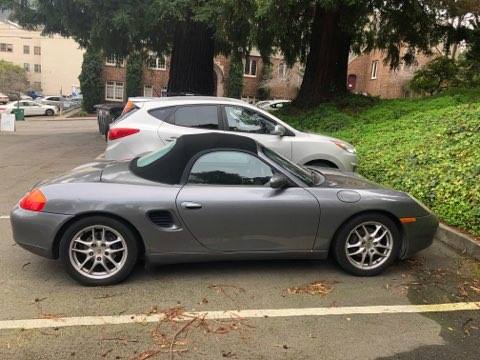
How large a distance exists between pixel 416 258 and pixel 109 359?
352cm

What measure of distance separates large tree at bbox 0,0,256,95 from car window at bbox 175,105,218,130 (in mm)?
4710

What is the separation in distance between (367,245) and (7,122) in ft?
61.8

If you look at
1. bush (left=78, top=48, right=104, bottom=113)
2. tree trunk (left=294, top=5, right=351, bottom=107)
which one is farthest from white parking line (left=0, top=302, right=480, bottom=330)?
bush (left=78, top=48, right=104, bottom=113)

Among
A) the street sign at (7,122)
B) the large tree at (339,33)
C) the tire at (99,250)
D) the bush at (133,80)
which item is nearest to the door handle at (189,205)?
the tire at (99,250)

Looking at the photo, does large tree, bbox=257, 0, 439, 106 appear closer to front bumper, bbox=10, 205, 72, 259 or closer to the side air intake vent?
the side air intake vent

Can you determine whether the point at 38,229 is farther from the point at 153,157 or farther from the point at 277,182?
the point at 277,182

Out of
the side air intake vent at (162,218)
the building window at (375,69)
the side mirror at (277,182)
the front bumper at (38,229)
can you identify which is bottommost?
the front bumper at (38,229)

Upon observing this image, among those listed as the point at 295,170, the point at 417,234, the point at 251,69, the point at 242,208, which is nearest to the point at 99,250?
the point at 242,208

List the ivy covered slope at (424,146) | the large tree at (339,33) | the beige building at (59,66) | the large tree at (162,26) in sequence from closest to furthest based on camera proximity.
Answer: the ivy covered slope at (424,146) → the large tree at (162,26) → the large tree at (339,33) → the beige building at (59,66)

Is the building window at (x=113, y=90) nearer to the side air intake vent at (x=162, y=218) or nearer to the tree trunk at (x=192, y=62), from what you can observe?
the tree trunk at (x=192, y=62)

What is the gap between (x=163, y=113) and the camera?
7891mm

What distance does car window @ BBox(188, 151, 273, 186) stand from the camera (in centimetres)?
483

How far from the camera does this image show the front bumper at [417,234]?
507cm

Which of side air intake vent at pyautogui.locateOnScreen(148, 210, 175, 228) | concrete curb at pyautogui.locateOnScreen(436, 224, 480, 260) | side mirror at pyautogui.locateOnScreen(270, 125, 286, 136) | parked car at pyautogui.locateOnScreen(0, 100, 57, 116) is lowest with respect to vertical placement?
parked car at pyautogui.locateOnScreen(0, 100, 57, 116)
